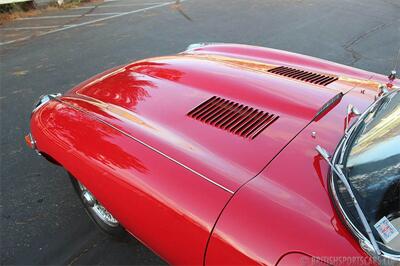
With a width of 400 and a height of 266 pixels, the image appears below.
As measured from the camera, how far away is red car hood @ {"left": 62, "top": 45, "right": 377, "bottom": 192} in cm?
196

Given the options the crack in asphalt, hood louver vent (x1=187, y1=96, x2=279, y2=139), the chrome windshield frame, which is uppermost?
hood louver vent (x1=187, y1=96, x2=279, y2=139)

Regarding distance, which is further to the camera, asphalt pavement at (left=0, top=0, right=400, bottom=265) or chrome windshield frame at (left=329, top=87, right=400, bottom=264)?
asphalt pavement at (left=0, top=0, right=400, bottom=265)

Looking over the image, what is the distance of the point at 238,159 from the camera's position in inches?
75.8

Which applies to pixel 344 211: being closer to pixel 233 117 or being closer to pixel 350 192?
pixel 350 192

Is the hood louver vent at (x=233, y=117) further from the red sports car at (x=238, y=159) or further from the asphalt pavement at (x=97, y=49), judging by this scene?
the asphalt pavement at (x=97, y=49)

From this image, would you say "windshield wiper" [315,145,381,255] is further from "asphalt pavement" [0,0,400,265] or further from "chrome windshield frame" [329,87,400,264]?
"asphalt pavement" [0,0,400,265]

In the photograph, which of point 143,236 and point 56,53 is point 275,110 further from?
point 56,53

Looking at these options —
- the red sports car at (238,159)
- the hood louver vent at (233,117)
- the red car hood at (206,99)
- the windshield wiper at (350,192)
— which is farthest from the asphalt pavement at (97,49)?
the windshield wiper at (350,192)

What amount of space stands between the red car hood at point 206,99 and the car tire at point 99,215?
63cm

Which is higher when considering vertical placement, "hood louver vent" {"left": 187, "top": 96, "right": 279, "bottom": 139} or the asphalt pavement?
"hood louver vent" {"left": 187, "top": 96, "right": 279, "bottom": 139}

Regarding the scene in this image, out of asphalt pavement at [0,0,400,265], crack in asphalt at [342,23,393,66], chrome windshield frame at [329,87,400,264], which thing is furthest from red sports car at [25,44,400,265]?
crack in asphalt at [342,23,393,66]

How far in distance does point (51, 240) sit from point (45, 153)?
656 millimetres

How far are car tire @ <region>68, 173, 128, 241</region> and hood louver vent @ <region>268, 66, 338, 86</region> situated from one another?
152cm

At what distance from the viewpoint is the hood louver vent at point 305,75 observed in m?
2.69
